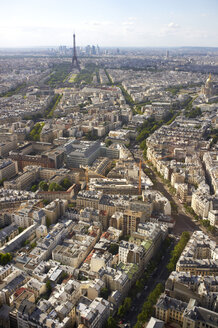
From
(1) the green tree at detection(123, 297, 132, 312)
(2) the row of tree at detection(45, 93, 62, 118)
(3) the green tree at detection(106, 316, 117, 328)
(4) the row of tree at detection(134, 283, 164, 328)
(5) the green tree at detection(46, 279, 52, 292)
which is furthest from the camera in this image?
(2) the row of tree at detection(45, 93, 62, 118)

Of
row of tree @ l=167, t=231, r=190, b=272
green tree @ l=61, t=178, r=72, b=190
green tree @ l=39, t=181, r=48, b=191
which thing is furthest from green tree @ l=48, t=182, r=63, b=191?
row of tree @ l=167, t=231, r=190, b=272

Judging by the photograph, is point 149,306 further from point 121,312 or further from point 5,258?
point 5,258

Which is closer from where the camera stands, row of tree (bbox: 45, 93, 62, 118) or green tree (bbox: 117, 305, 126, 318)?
green tree (bbox: 117, 305, 126, 318)

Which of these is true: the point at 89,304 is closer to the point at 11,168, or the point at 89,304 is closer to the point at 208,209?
the point at 208,209

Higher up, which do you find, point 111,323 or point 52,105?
point 52,105

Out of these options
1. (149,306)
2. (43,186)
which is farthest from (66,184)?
(149,306)

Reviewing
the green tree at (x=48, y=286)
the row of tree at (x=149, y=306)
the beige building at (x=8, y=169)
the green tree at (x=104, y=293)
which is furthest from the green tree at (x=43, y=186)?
the row of tree at (x=149, y=306)

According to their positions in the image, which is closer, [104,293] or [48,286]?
[104,293]

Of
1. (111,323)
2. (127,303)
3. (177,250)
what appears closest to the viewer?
(111,323)

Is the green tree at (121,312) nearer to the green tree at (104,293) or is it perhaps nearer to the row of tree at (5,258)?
the green tree at (104,293)

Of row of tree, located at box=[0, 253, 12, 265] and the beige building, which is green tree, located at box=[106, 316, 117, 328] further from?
the beige building

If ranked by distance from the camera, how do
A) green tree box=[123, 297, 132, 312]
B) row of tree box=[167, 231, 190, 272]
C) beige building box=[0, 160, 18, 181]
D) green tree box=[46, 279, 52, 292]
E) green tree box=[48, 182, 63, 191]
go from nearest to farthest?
green tree box=[123, 297, 132, 312] < green tree box=[46, 279, 52, 292] < row of tree box=[167, 231, 190, 272] < green tree box=[48, 182, 63, 191] < beige building box=[0, 160, 18, 181]
